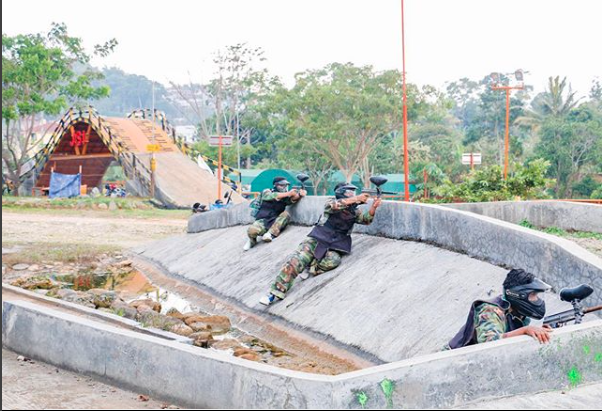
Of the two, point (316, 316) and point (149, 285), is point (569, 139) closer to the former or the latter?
point (149, 285)

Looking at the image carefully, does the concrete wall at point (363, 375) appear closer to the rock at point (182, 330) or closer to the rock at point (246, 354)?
the rock at point (246, 354)

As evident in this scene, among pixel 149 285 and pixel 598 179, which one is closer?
pixel 149 285

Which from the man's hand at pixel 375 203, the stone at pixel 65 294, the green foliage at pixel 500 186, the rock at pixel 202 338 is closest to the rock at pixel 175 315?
the rock at pixel 202 338

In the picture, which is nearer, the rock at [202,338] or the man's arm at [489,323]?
the man's arm at [489,323]

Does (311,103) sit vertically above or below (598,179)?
above

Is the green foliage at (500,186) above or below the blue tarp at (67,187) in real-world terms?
above

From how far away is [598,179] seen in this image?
49.8m

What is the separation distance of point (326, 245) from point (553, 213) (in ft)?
14.4

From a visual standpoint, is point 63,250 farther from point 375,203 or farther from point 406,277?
point 406,277

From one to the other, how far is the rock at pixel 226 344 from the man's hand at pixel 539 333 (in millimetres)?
5608

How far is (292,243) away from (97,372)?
7928 mm

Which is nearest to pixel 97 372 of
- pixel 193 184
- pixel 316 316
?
pixel 316 316

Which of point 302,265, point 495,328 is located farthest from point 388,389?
point 302,265

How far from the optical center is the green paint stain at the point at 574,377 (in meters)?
6.12
